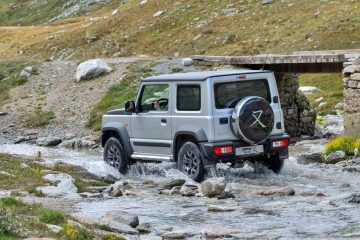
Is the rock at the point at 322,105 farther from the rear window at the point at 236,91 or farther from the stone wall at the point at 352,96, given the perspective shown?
the rear window at the point at 236,91

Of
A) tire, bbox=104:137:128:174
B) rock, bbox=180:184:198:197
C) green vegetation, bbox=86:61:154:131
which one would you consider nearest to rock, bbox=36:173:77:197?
rock, bbox=180:184:198:197

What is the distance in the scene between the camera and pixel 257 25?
52875 millimetres

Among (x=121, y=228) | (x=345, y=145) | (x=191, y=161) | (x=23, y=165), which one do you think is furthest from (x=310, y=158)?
(x=121, y=228)

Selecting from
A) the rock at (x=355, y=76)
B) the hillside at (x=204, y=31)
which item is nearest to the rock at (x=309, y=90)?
the hillside at (x=204, y=31)

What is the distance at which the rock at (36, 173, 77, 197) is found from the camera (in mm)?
19391

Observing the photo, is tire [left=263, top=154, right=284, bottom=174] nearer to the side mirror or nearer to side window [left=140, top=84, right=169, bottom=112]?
side window [left=140, top=84, right=169, bottom=112]

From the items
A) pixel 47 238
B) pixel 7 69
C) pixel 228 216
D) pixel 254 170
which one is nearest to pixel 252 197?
pixel 228 216

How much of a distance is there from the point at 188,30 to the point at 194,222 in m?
39.4

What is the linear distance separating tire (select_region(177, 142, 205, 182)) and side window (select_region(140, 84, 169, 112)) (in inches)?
52.1

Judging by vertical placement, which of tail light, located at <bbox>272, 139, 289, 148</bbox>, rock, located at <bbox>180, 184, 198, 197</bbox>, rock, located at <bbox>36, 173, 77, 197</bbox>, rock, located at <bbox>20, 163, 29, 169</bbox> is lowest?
rock, located at <bbox>180, 184, 198, 197</bbox>

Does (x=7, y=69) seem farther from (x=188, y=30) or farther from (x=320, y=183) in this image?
(x=320, y=183)

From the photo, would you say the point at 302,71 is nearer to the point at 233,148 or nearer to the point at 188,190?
the point at 233,148

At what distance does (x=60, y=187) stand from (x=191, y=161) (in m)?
3.32

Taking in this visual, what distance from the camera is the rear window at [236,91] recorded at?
20922mm
